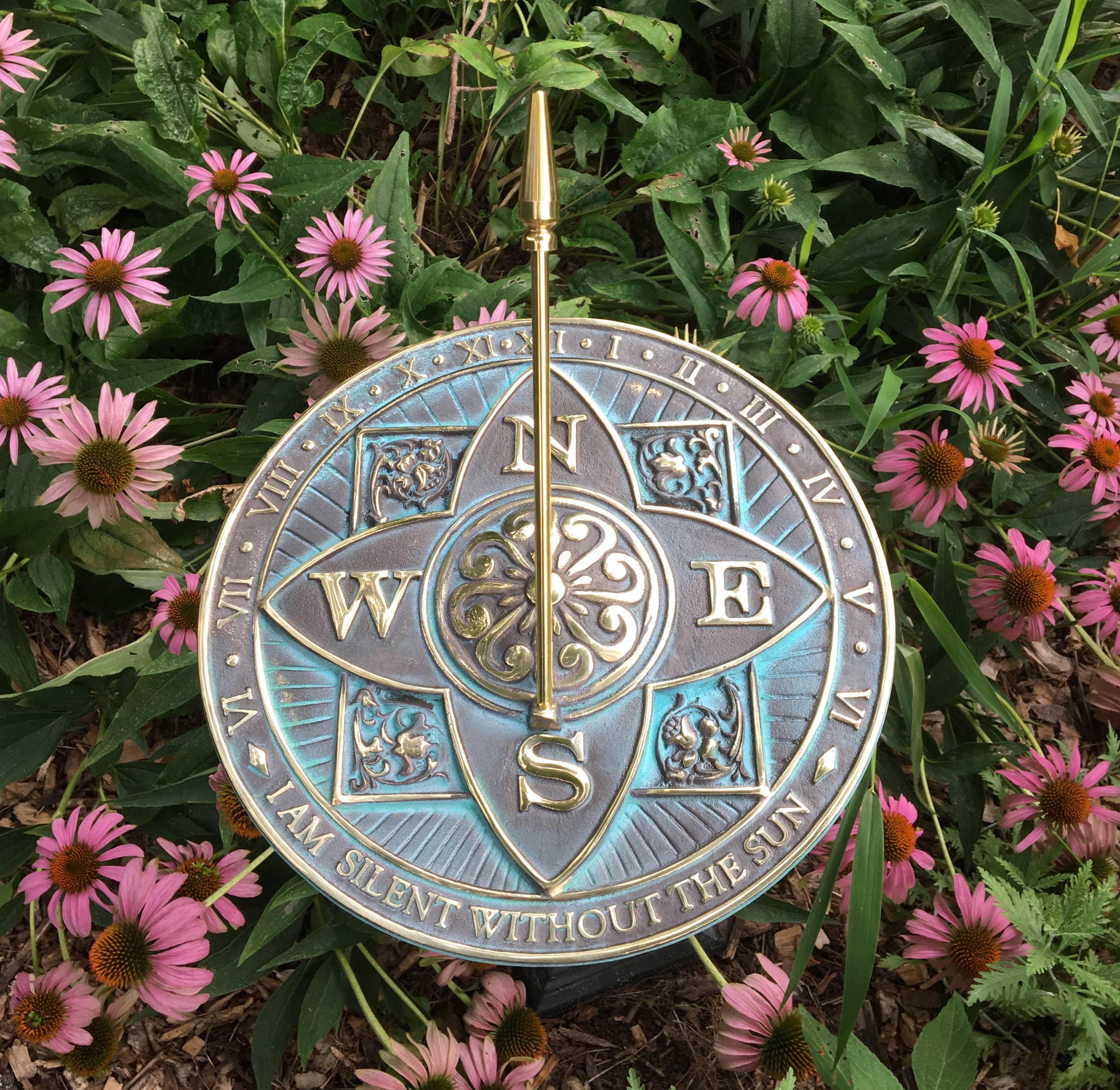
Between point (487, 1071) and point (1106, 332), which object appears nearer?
point (487, 1071)

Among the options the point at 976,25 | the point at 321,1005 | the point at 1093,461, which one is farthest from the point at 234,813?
the point at 976,25

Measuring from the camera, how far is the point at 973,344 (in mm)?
1577

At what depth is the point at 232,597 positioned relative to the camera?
3.96 feet

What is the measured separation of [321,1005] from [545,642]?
741 millimetres

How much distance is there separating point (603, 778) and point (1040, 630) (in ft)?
2.72

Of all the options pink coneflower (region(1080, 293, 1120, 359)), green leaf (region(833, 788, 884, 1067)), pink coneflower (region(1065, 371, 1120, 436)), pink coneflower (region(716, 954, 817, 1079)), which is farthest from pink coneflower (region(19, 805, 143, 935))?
pink coneflower (region(1080, 293, 1120, 359))

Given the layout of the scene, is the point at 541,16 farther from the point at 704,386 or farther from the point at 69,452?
the point at 69,452

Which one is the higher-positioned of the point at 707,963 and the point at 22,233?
the point at 22,233

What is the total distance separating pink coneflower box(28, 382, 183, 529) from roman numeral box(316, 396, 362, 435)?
0.25m

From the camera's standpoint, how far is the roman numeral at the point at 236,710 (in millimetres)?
1157

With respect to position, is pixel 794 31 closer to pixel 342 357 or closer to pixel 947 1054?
pixel 342 357

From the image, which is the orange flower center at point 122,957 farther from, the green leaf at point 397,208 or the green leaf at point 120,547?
the green leaf at point 397,208

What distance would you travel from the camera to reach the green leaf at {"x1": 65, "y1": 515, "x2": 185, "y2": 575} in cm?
161

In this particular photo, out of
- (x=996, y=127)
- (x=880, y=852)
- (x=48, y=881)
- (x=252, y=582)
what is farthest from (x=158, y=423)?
(x=996, y=127)
